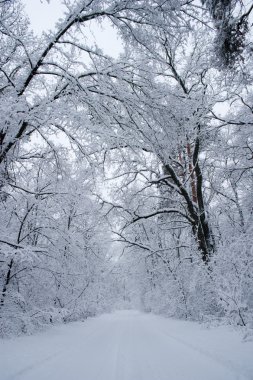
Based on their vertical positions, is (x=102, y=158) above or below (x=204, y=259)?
above

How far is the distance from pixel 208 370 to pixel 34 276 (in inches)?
335

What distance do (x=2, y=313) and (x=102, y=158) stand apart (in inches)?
237

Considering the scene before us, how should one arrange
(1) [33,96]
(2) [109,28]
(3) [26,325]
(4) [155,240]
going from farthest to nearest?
(4) [155,240]
(3) [26,325]
(1) [33,96]
(2) [109,28]

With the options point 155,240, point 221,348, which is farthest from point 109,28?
point 155,240

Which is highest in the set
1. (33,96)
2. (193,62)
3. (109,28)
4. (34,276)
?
(193,62)

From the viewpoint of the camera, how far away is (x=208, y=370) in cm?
431

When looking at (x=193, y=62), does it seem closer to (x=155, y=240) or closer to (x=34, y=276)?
(x=34, y=276)

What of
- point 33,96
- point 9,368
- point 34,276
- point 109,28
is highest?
point 109,28

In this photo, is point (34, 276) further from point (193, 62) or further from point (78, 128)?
point (193, 62)

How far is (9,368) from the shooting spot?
4809 millimetres

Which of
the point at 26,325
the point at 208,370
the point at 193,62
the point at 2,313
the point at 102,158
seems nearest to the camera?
the point at 208,370

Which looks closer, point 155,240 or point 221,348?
point 221,348

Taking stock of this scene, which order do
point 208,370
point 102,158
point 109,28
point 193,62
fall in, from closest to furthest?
1. point 208,370
2. point 109,28
3. point 102,158
4. point 193,62

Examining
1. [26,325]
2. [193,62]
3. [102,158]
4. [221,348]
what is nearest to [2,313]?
[26,325]
